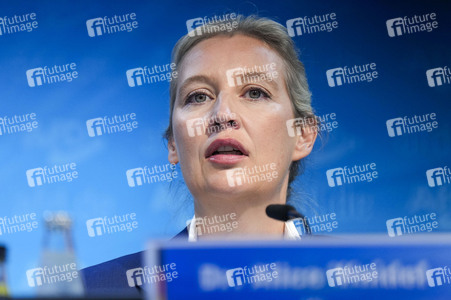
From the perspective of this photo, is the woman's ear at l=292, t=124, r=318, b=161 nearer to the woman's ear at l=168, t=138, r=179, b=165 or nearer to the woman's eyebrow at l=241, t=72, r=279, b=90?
the woman's eyebrow at l=241, t=72, r=279, b=90

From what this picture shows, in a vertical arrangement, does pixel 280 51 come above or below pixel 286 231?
above

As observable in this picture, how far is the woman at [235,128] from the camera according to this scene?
288cm

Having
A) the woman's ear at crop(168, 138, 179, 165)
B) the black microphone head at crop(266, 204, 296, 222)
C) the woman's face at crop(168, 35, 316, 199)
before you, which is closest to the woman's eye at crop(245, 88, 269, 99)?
the woman's face at crop(168, 35, 316, 199)

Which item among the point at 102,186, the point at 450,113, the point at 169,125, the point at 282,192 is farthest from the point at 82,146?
the point at 450,113

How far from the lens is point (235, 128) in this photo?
9.46 feet

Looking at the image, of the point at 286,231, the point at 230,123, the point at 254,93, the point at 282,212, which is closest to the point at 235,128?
the point at 230,123

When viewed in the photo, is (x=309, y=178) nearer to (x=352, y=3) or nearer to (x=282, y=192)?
(x=282, y=192)

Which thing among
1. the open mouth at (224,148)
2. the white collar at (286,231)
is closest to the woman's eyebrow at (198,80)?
the open mouth at (224,148)

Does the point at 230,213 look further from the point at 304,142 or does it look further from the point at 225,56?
the point at 225,56

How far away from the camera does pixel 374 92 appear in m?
3.74

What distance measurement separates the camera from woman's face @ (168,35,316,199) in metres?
2.88

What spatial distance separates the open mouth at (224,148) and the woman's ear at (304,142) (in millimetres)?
289

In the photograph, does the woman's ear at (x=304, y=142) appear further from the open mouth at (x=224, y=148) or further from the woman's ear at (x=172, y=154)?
the woman's ear at (x=172, y=154)

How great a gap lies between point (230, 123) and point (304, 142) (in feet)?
1.51
